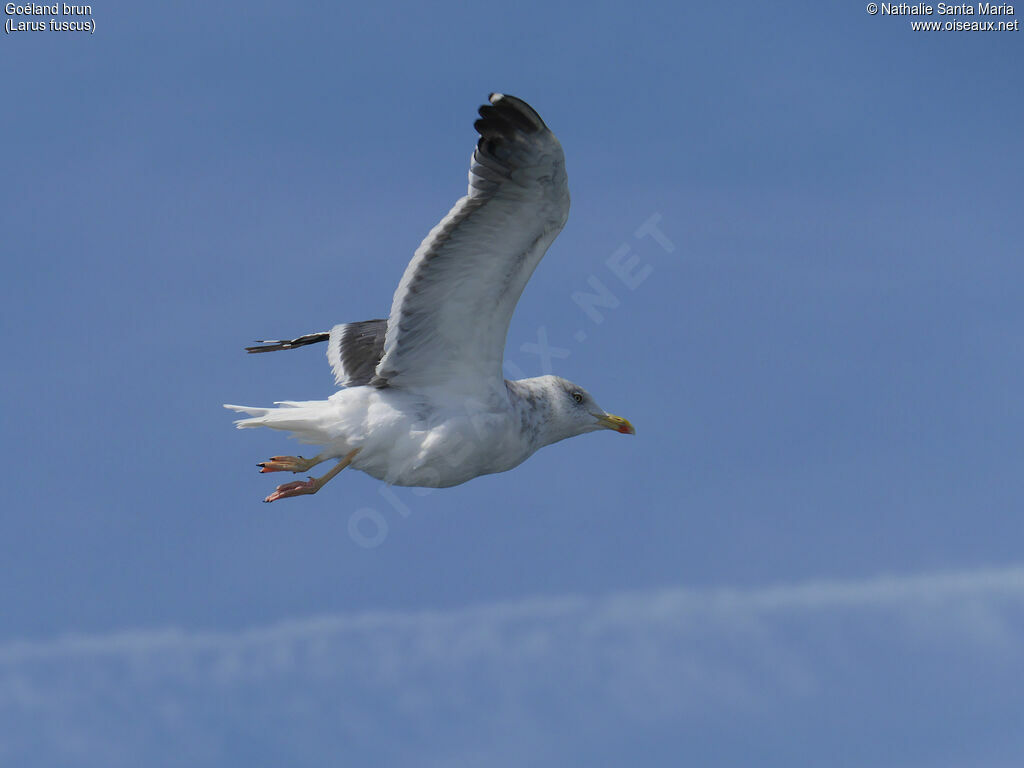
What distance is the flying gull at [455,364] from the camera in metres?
13.2

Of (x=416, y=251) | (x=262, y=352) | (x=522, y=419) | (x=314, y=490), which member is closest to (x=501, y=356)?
(x=522, y=419)

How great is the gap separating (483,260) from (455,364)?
65.4 inches

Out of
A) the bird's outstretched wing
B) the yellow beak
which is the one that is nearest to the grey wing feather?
the bird's outstretched wing

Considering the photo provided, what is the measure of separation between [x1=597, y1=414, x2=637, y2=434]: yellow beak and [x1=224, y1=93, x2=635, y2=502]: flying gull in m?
1.53

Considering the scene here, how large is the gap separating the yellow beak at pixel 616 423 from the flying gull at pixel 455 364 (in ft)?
5.01

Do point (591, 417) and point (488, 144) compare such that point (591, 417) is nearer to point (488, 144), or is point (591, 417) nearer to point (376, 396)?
point (376, 396)

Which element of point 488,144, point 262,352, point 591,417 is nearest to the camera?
point 488,144

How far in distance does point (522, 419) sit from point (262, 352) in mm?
5146

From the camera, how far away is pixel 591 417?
1686 centimetres

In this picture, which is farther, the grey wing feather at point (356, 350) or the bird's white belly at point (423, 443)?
the grey wing feather at point (356, 350)

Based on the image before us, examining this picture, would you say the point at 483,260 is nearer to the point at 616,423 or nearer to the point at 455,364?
the point at 455,364

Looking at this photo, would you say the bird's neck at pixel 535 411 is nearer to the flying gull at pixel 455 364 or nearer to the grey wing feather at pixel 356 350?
the flying gull at pixel 455 364

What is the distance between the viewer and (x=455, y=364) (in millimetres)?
14758

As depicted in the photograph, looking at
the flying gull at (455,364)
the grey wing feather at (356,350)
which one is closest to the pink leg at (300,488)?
the flying gull at (455,364)
